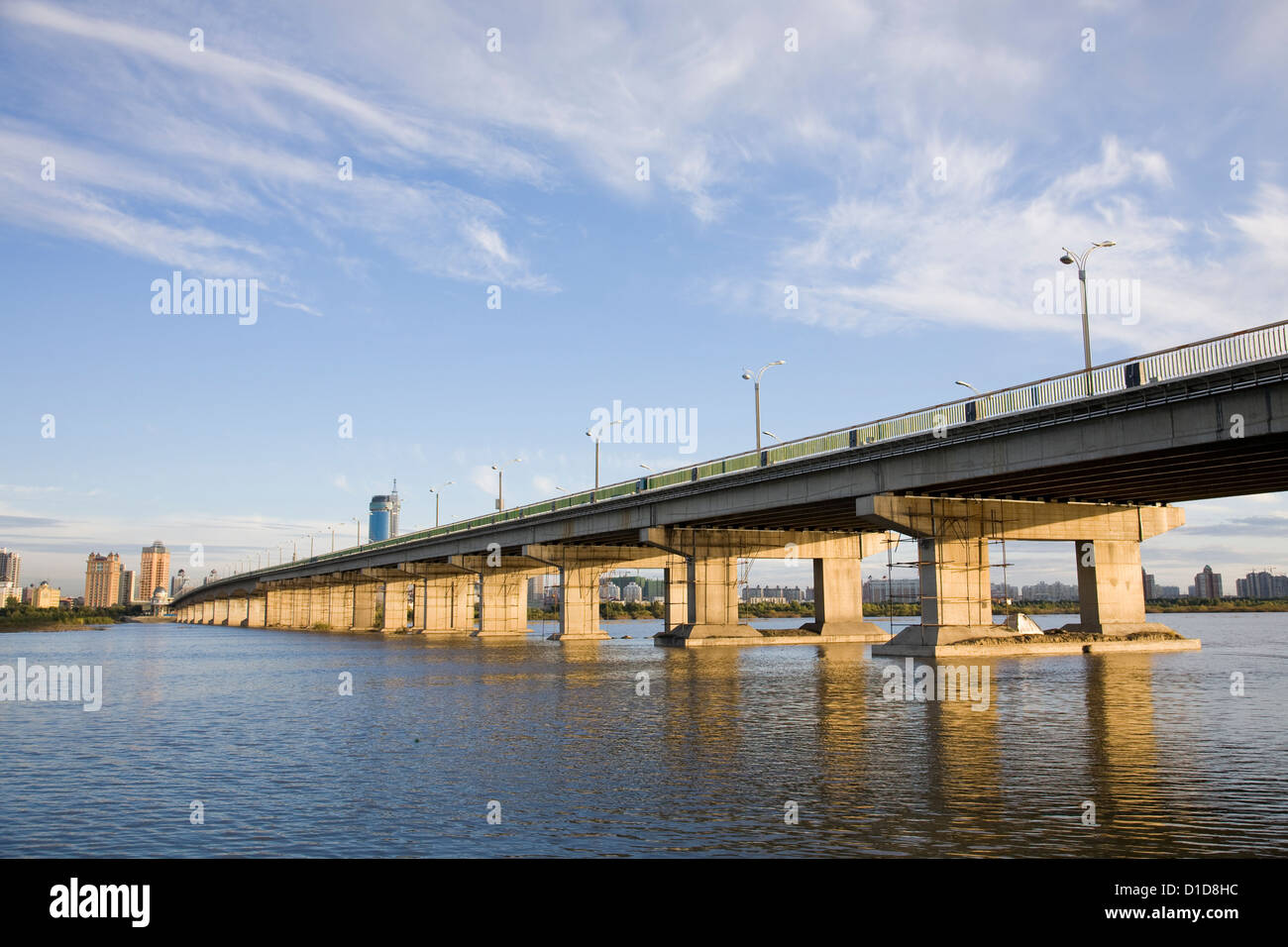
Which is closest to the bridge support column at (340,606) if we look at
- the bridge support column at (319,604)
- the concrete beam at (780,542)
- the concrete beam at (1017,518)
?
the bridge support column at (319,604)

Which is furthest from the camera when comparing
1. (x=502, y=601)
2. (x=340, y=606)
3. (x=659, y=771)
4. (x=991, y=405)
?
(x=340, y=606)

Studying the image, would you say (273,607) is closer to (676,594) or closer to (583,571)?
(583,571)

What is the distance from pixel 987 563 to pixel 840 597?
25857 millimetres

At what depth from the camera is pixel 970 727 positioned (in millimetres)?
25031

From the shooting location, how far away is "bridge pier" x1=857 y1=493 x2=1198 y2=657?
50.9 meters

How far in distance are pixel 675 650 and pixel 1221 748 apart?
164 feet

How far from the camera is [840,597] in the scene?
255ft

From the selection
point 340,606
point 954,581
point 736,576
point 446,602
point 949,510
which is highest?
point 949,510

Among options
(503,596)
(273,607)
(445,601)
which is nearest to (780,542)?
(503,596)

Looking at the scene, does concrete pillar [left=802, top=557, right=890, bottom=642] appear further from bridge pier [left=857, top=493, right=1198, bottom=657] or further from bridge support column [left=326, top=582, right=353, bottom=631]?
bridge support column [left=326, top=582, right=353, bottom=631]

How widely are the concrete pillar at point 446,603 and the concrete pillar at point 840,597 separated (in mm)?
55628

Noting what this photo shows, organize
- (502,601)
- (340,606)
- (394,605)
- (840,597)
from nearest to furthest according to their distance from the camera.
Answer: (840,597), (502,601), (394,605), (340,606)

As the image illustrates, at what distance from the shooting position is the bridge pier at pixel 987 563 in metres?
50.9
